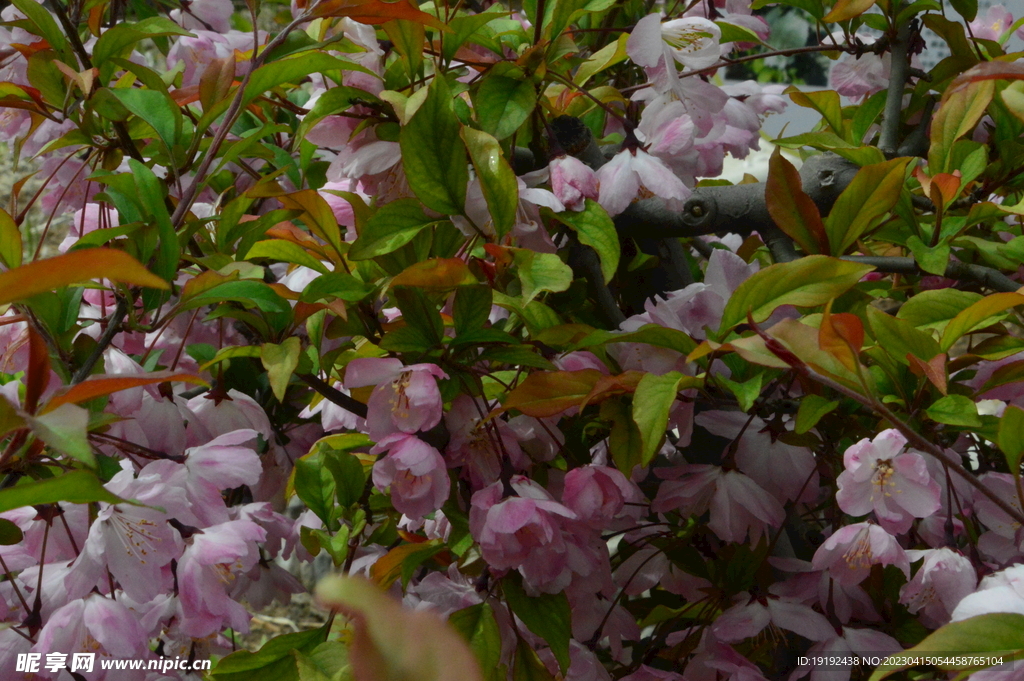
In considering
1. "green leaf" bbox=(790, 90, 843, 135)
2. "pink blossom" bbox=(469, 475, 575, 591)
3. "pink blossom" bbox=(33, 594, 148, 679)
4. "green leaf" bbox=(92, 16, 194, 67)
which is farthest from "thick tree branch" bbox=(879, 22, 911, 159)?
"pink blossom" bbox=(33, 594, 148, 679)

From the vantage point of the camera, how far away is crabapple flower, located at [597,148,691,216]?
56 centimetres

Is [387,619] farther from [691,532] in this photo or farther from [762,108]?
[762,108]

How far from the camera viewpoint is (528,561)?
0.50 m

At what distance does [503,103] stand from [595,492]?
0.27 m

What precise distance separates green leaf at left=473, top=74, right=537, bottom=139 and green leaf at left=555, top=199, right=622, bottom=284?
0.07m

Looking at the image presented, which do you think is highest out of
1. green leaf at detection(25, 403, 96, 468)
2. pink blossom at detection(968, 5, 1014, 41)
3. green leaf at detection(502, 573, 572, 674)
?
green leaf at detection(25, 403, 96, 468)

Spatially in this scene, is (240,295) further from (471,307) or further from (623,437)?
(623,437)

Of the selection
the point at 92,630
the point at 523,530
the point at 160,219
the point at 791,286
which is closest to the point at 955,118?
the point at 791,286

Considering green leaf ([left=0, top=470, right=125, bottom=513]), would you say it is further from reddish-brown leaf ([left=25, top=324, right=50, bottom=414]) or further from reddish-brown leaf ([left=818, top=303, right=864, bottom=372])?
reddish-brown leaf ([left=818, top=303, right=864, bottom=372])

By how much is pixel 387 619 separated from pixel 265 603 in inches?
27.7

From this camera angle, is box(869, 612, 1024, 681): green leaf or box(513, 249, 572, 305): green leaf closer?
box(869, 612, 1024, 681): green leaf

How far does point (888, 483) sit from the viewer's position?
479 millimetres

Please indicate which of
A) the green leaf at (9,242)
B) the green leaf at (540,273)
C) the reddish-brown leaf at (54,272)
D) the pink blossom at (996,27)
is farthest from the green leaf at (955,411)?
the pink blossom at (996,27)

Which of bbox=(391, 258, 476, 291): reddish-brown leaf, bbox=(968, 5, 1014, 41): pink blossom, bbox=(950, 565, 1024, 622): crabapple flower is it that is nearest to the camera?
bbox=(950, 565, 1024, 622): crabapple flower
